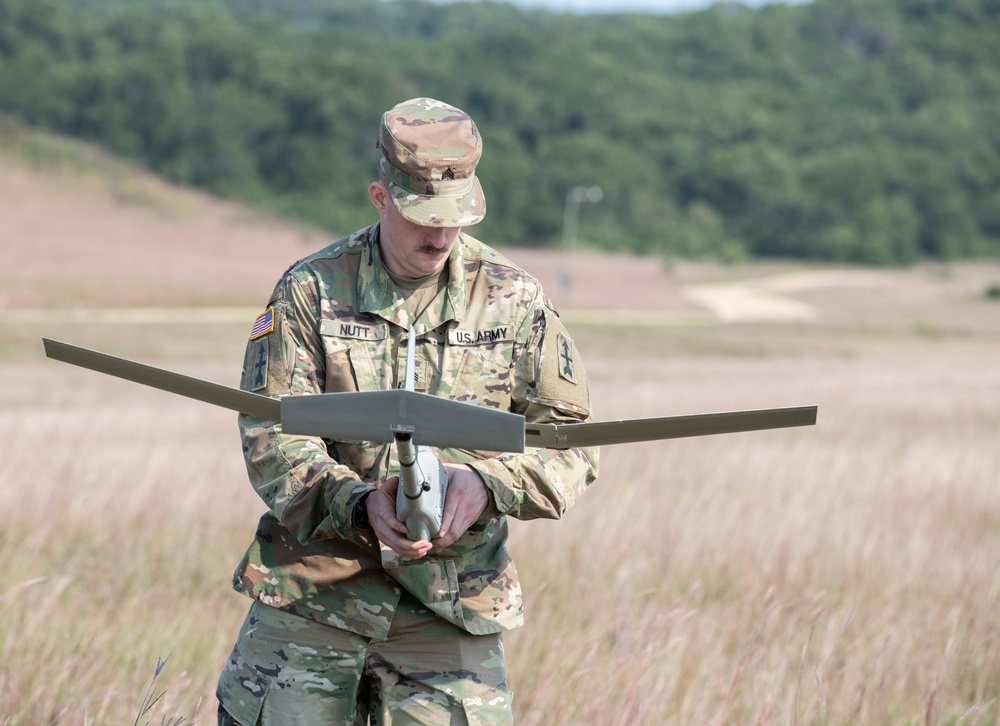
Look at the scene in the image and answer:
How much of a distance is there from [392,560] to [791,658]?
85.3 inches

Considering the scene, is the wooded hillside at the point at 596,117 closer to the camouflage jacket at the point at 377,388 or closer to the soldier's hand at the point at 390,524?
the camouflage jacket at the point at 377,388

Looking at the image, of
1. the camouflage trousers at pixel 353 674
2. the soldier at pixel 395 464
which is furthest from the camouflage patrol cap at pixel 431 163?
the camouflage trousers at pixel 353 674

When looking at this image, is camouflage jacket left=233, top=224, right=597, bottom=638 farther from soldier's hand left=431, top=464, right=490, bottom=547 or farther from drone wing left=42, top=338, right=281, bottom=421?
drone wing left=42, top=338, right=281, bottom=421

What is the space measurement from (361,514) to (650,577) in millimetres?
3328

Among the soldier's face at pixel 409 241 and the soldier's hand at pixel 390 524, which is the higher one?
the soldier's face at pixel 409 241

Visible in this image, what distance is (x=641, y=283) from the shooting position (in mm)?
71000

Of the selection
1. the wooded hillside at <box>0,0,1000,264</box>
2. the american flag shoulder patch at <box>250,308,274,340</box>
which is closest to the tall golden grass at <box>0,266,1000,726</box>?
the american flag shoulder patch at <box>250,308,274,340</box>

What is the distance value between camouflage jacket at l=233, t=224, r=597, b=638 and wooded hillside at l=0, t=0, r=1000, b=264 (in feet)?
285

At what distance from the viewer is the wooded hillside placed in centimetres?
9144

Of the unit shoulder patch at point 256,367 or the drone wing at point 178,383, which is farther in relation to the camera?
the unit shoulder patch at point 256,367

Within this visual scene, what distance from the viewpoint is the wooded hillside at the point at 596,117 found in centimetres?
9144

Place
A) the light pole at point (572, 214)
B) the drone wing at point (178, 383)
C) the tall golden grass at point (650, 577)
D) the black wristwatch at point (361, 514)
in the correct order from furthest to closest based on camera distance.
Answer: the light pole at point (572, 214) → the tall golden grass at point (650, 577) → the black wristwatch at point (361, 514) → the drone wing at point (178, 383)

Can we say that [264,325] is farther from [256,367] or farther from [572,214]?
[572,214]

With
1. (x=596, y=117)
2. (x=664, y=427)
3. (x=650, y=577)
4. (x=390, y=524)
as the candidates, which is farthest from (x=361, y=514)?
(x=596, y=117)
